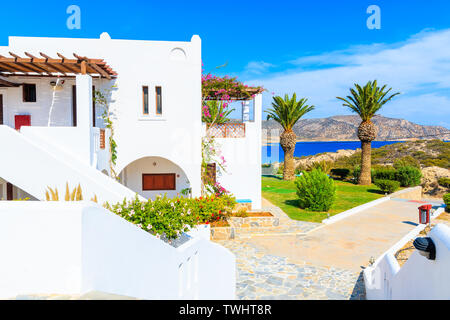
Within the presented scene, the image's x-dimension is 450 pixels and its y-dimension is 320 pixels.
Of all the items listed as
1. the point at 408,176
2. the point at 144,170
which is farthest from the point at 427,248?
the point at 408,176

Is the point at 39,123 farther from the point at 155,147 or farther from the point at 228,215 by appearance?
the point at 228,215

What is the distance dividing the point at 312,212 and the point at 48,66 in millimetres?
14563

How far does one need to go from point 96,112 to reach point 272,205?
11387mm

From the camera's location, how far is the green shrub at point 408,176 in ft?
90.9

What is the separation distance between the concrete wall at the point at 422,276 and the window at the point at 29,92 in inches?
552

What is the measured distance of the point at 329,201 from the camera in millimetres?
17891

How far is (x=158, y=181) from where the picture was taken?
1630 centimetres

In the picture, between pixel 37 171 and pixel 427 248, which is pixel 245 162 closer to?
pixel 37 171

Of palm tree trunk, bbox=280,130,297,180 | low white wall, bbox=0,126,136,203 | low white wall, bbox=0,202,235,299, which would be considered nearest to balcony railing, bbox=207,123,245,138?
low white wall, bbox=0,126,136,203

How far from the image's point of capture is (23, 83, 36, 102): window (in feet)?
41.9

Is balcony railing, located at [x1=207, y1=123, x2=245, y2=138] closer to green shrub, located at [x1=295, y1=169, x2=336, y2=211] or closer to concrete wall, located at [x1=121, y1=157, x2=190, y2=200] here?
concrete wall, located at [x1=121, y1=157, x2=190, y2=200]

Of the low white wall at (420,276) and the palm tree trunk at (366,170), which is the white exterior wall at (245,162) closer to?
the low white wall at (420,276)

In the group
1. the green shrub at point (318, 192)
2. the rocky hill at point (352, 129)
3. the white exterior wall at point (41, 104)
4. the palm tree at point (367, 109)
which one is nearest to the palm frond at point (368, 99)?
the palm tree at point (367, 109)
